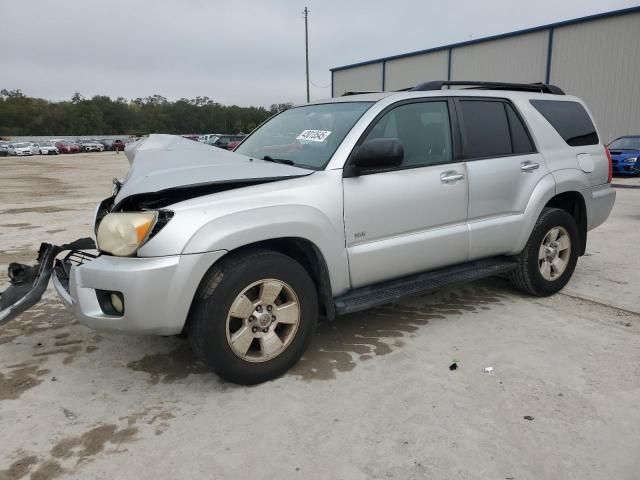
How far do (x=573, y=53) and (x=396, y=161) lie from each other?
75.6 feet

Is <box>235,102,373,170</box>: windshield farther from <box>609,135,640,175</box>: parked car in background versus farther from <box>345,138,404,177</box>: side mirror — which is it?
<box>609,135,640,175</box>: parked car in background

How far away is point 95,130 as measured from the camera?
98.8 metres

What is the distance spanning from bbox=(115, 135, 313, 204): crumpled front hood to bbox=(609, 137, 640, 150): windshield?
53.6 feet

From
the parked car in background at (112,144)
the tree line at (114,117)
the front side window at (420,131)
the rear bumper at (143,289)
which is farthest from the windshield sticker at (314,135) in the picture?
the tree line at (114,117)

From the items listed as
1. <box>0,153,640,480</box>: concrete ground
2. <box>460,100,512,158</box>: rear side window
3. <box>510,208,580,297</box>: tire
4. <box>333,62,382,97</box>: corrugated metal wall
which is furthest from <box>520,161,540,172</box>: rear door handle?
<box>333,62,382,97</box>: corrugated metal wall

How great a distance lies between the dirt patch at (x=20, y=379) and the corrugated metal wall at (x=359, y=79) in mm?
30536

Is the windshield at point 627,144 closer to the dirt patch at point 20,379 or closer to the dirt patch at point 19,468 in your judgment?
the dirt patch at point 20,379

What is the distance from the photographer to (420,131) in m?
3.70

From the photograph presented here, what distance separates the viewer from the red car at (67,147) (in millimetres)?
52541

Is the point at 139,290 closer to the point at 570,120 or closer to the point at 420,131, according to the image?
the point at 420,131

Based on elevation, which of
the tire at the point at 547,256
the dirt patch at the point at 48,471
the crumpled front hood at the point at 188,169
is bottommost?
the dirt patch at the point at 48,471

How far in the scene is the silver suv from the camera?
2.69 meters

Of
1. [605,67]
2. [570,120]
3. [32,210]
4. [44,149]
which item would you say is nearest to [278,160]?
[570,120]

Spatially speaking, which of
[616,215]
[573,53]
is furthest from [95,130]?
[616,215]
